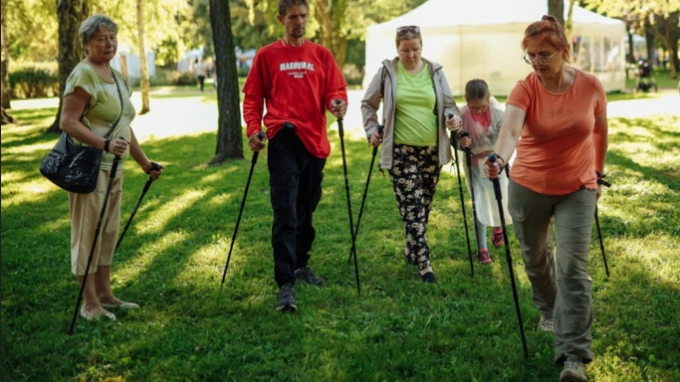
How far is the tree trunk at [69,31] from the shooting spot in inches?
671

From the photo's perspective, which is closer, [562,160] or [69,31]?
[562,160]

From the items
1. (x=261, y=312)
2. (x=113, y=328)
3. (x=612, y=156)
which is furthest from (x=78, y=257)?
(x=612, y=156)

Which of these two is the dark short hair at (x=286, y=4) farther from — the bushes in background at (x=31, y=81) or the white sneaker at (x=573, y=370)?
the bushes in background at (x=31, y=81)

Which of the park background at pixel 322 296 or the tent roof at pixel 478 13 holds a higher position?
the tent roof at pixel 478 13

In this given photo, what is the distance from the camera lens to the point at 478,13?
1067 inches

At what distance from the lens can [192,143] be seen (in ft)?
53.6

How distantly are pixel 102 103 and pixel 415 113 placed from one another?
239 cm

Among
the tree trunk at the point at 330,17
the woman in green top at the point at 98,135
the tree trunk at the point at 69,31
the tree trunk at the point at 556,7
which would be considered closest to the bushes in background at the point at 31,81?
the tree trunk at the point at 330,17

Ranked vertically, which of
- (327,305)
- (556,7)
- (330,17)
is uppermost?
(330,17)

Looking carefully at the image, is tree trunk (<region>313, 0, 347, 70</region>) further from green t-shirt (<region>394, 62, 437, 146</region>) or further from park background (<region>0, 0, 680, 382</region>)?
green t-shirt (<region>394, 62, 437, 146</region>)

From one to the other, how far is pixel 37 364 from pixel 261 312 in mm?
1509

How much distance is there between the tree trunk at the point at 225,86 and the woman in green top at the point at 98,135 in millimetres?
7063

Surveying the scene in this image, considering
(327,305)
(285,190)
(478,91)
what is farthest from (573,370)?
(478,91)

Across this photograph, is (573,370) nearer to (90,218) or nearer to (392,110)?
(392,110)
